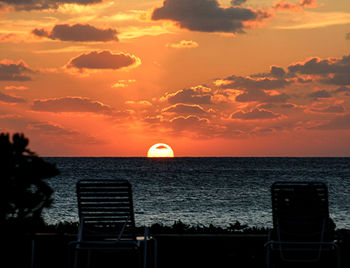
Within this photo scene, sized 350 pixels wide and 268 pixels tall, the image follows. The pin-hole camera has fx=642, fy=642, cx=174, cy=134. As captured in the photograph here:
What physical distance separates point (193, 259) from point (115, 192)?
7.20ft

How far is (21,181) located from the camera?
4586 mm

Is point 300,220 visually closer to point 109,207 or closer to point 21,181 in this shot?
point 109,207

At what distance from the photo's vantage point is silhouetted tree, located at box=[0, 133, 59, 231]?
4.55 m

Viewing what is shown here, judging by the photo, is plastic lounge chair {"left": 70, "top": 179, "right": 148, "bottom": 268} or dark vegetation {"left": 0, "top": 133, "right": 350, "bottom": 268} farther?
plastic lounge chair {"left": 70, "top": 179, "right": 148, "bottom": 268}

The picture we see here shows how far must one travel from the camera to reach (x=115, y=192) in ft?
24.1

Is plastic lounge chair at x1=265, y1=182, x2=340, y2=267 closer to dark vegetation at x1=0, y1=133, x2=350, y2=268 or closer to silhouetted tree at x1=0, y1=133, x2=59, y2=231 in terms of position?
dark vegetation at x1=0, y1=133, x2=350, y2=268

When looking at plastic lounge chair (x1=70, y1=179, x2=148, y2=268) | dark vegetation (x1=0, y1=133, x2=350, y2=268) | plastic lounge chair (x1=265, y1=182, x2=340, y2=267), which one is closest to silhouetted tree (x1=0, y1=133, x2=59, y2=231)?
dark vegetation (x1=0, y1=133, x2=350, y2=268)

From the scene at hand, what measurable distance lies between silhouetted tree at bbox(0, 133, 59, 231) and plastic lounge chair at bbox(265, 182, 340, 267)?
11.1ft

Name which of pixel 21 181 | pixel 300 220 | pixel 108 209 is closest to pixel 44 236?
pixel 108 209

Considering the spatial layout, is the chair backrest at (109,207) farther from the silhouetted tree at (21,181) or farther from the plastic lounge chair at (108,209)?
the silhouetted tree at (21,181)

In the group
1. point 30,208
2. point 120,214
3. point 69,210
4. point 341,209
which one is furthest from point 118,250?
point 341,209

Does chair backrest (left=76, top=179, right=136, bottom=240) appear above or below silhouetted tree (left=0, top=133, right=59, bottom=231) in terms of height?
below

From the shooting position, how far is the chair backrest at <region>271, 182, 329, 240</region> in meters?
7.35

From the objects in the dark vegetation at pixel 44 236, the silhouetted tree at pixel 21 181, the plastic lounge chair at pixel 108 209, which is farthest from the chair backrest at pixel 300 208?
the silhouetted tree at pixel 21 181
